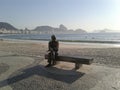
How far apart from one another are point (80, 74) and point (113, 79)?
1421 millimetres

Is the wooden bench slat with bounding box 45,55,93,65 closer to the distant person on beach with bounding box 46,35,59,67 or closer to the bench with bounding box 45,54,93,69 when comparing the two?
the bench with bounding box 45,54,93,69

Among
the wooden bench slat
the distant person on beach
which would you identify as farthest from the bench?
the distant person on beach

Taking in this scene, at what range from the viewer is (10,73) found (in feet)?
26.3

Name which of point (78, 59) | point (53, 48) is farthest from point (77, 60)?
point (53, 48)

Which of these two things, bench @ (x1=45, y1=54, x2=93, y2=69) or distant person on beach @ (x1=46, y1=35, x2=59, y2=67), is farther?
distant person on beach @ (x1=46, y1=35, x2=59, y2=67)

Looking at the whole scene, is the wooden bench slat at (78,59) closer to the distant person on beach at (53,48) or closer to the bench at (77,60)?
the bench at (77,60)

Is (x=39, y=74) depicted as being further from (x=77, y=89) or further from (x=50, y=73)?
(x=77, y=89)

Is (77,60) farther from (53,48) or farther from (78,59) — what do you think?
(53,48)

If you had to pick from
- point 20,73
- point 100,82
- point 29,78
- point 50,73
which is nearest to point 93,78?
point 100,82

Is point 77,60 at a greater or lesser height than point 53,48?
lesser

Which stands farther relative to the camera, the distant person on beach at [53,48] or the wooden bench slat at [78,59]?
the distant person on beach at [53,48]

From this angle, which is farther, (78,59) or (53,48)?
(53,48)

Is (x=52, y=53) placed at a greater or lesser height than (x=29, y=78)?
greater

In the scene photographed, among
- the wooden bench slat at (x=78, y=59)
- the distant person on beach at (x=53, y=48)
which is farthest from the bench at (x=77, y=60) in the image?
the distant person on beach at (x=53, y=48)
